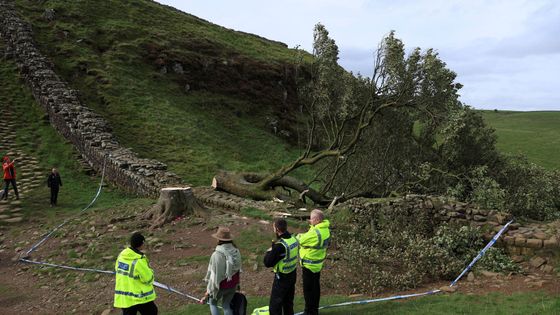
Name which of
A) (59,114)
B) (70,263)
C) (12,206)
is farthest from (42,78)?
(70,263)

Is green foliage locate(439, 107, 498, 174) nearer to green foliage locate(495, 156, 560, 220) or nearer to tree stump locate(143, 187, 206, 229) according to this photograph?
green foliage locate(495, 156, 560, 220)

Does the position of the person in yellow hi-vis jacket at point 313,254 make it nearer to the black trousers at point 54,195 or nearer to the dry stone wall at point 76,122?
the dry stone wall at point 76,122

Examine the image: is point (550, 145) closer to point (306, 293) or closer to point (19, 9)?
point (306, 293)

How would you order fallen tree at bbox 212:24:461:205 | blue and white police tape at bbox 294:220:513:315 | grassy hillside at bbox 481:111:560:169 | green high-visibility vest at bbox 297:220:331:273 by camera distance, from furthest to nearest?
grassy hillside at bbox 481:111:560:169, fallen tree at bbox 212:24:461:205, blue and white police tape at bbox 294:220:513:315, green high-visibility vest at bbox 297:220:331:273

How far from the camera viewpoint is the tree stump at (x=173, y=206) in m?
15.5

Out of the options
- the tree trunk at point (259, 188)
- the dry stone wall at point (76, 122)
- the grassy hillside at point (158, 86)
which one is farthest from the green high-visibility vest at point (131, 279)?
the grassy hillside at point (158, 86)

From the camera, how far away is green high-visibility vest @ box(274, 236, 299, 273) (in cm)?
766

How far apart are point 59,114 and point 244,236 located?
18.8 metres

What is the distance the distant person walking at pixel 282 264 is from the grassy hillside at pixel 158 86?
16.9m

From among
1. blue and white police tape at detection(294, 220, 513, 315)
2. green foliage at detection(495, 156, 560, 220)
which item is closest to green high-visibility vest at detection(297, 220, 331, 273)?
blue and white police tape at detection(294, 220, 513, 315)

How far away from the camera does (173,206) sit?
613 inches

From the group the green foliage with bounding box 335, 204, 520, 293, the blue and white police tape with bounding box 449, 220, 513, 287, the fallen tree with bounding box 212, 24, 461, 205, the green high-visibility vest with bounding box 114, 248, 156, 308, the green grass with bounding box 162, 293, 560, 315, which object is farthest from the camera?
the fallen tree with bounding box 212, 24, 461, 205

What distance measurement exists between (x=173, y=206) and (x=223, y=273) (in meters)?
8.46

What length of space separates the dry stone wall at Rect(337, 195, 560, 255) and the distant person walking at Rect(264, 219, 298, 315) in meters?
7.32
